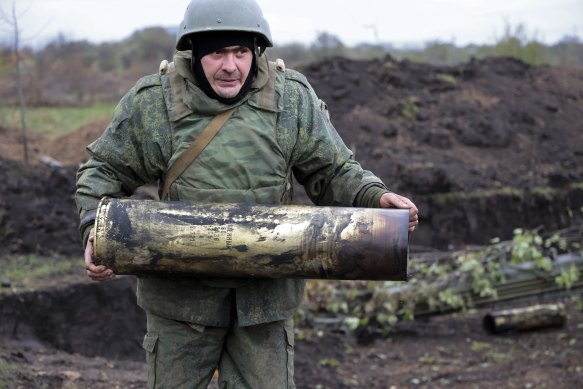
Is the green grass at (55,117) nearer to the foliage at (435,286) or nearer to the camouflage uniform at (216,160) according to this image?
the foliage at (435,286)

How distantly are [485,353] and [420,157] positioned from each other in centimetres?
556

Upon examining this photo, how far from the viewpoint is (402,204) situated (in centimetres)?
355

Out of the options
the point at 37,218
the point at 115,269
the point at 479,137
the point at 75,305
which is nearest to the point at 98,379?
the point at 75,305

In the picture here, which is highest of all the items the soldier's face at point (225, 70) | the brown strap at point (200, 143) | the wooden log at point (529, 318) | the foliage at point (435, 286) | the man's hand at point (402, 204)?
the soldier's face at point (225, 70)

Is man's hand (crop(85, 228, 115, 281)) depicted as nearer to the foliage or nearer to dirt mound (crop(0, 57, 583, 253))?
the foliage

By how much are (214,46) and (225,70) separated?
0.10m

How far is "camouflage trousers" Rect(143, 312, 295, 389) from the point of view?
12.1 ft

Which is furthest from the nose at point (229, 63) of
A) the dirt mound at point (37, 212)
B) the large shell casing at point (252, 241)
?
the dirt mound at point (37, 212)

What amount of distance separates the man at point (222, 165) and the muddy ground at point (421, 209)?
6.10 feet

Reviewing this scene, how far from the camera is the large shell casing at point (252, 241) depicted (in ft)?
11.1

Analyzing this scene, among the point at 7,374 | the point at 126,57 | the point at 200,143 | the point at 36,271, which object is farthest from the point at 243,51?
the point at 126,57

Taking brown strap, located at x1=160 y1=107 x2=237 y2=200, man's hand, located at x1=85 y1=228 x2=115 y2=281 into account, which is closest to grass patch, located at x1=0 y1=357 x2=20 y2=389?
man's hand, located at x1=85 y1=228 x2=115 y2=281

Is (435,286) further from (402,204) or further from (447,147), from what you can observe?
(447,147)

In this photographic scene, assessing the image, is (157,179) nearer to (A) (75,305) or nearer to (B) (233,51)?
(B) (233,51)
